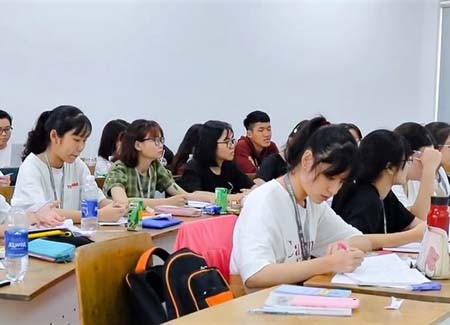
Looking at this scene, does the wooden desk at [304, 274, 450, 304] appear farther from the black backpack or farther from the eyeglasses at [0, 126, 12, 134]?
the eyeglasses at [0, 126, 12, 134]

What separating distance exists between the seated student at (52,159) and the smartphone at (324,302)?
1.69 meters

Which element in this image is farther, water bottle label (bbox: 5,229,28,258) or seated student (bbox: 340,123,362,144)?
seated student (bbox: 340,123,362,144)

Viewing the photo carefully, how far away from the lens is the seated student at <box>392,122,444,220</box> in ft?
10.7

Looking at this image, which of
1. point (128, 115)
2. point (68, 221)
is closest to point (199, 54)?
point (128, 115)

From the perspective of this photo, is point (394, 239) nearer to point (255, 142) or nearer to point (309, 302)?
point (309, 302)

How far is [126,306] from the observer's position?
1.87 m

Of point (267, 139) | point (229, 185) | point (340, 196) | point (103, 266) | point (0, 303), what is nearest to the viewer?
point (103, 266)

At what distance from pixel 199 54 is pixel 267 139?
138 cm

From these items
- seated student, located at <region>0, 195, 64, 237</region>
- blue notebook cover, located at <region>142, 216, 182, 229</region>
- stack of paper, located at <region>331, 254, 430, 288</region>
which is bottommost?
blue notebook cover, located at <region>142, 216, 182, 229</region>

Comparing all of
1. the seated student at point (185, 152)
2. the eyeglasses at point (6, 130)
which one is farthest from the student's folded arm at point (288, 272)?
the eyeglasses at point (6, 130)

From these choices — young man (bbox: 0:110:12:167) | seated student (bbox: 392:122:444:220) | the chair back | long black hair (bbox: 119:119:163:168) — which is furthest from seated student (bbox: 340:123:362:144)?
young man (bbox: 0:110:12:167)

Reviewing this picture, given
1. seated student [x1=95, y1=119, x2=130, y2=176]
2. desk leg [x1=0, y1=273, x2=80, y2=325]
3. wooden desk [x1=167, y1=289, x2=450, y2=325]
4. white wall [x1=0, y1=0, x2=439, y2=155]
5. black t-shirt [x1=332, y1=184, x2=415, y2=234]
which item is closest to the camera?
wooden desk [x1=167, y1=289, x2=450, y2=325]

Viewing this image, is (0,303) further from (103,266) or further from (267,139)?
(267,139)

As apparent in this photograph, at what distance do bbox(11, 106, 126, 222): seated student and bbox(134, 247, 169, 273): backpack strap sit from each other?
124 centimetres
